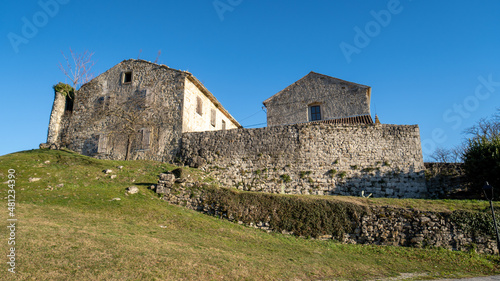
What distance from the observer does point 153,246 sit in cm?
862

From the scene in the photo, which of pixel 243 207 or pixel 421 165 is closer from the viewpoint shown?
pixel 243 207

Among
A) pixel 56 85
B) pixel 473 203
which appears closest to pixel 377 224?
pixel 473 203

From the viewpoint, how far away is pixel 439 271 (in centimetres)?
972

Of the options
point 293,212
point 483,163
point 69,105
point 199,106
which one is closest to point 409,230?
point 293,212

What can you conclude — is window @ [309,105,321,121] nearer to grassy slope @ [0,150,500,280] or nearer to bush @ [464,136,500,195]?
bush @ [464,136,500,195]

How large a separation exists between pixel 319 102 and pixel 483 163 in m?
14.1

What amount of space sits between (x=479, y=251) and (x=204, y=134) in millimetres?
15906

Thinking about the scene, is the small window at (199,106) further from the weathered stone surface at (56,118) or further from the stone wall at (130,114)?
the weathered stone surface at (56,118)

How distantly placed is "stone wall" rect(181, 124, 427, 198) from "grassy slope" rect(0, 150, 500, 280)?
3716 mm

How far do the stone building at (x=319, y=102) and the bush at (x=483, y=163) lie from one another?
9.53m

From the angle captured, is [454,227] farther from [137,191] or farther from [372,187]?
[137,191]

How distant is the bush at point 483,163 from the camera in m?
15.3

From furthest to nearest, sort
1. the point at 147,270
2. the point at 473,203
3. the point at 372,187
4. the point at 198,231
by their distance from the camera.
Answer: the point at 372,187 < the point at 473,203 < the point at 198,231 < the point at 147,270

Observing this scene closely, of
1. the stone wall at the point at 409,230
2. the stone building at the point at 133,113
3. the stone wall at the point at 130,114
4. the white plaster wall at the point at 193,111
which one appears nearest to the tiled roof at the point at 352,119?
the white plaster wall at the point at 193,111
